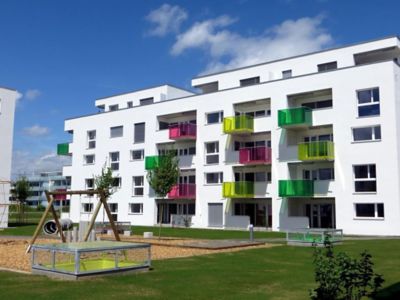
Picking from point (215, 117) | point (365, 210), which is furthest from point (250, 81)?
point (365, 210)

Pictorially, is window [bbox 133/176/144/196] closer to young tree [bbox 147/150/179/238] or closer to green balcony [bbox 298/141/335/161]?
green balcony [bbox 298/141/335/161]

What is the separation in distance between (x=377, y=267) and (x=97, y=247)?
8405 millimetres

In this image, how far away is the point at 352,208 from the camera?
34125 millimetres

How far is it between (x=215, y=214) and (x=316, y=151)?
11.3 meters

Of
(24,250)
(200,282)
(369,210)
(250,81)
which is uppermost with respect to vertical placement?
(250,81)

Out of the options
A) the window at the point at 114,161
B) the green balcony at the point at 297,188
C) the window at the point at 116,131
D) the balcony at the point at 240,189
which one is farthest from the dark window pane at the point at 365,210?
the window at the point at 116,131

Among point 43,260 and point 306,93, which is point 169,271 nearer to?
point 43,260

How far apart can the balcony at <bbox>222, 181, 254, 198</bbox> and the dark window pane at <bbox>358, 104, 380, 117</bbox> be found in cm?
1042

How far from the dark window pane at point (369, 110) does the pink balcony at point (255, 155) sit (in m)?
7.85

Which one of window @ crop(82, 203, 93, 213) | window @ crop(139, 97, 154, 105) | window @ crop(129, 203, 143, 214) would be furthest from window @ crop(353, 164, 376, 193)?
window @ crop(82, 203, 93, 213)

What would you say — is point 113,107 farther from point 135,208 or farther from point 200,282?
point 200,282

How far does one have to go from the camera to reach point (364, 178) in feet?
112

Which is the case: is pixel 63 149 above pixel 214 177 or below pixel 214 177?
above

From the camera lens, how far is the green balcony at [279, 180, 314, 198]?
3591 cm
